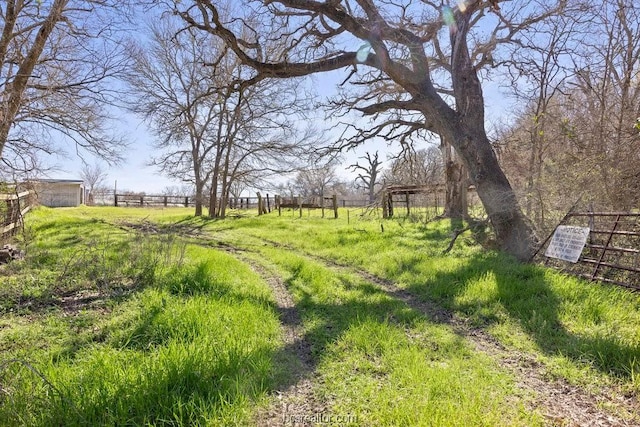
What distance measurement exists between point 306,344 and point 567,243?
4760mm

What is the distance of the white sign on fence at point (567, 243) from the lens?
5.44 metres

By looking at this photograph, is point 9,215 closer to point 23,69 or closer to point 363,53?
point 23,69

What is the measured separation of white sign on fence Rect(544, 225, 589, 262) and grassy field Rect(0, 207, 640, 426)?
424 mm

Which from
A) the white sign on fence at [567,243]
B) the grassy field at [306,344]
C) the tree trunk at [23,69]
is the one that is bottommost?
the grassy field at [306,344]

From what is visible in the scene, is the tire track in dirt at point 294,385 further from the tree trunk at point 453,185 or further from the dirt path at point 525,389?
the tree trunk at point 453,185

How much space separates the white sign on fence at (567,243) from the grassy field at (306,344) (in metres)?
A: 0.42

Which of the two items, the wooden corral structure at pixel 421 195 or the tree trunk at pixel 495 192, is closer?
the tree trunk at pixel 495 192

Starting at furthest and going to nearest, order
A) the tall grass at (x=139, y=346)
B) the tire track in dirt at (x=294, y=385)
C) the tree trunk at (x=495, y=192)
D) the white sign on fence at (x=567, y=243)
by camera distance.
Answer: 1. the tree trunk at (x=495, y=192)
2. the white sign on fence at (x=567, y=243)
3. the tire track in dirt at (x=294, y=385)
4. the tall grass at (x=139, y=346)

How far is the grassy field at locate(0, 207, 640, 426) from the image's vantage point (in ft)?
8.18

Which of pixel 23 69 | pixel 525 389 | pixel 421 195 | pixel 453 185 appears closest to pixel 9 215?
pixel 23 69

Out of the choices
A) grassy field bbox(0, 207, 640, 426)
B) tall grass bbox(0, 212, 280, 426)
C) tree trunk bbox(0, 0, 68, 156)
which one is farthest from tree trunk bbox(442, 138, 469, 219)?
A: tree trunk bbox(0, 0, 68, 156)

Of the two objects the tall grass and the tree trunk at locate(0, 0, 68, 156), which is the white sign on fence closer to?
the tall grass

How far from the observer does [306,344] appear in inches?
151

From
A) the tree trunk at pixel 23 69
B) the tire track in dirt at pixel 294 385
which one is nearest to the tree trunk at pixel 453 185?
the tire track in dirt at pixel 294 385
